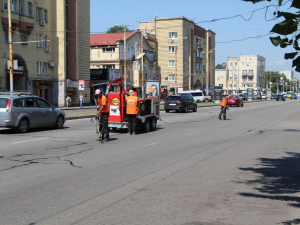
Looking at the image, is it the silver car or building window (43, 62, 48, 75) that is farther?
building window (43, 62, 48, 75)

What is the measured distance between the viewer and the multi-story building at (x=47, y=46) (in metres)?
41.5

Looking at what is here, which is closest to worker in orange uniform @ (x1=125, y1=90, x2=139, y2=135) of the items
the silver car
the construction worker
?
the construction worker

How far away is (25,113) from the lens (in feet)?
56.3

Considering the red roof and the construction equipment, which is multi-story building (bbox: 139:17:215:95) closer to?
the red roof

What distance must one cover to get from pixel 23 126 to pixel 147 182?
1056 centimetres

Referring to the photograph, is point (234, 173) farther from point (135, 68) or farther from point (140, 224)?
point (135, 68)

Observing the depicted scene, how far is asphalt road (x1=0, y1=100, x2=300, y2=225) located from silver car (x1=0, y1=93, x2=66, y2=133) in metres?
2.21

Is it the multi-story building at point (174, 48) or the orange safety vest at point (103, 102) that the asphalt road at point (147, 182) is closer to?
the orange safety vest at point (103, 102)

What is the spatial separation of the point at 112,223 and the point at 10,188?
2.77 m

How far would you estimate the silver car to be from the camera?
16469 mm

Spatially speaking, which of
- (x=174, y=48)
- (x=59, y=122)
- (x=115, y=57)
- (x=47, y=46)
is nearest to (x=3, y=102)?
(x=59, y=122)

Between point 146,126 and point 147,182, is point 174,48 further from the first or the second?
point 147,182

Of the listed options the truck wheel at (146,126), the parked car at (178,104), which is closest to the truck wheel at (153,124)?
the truck wheel at (146,126)

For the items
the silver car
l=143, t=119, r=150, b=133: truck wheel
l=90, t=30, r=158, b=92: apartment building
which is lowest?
l=143, t=119, r=150, b=133: truck wheel
